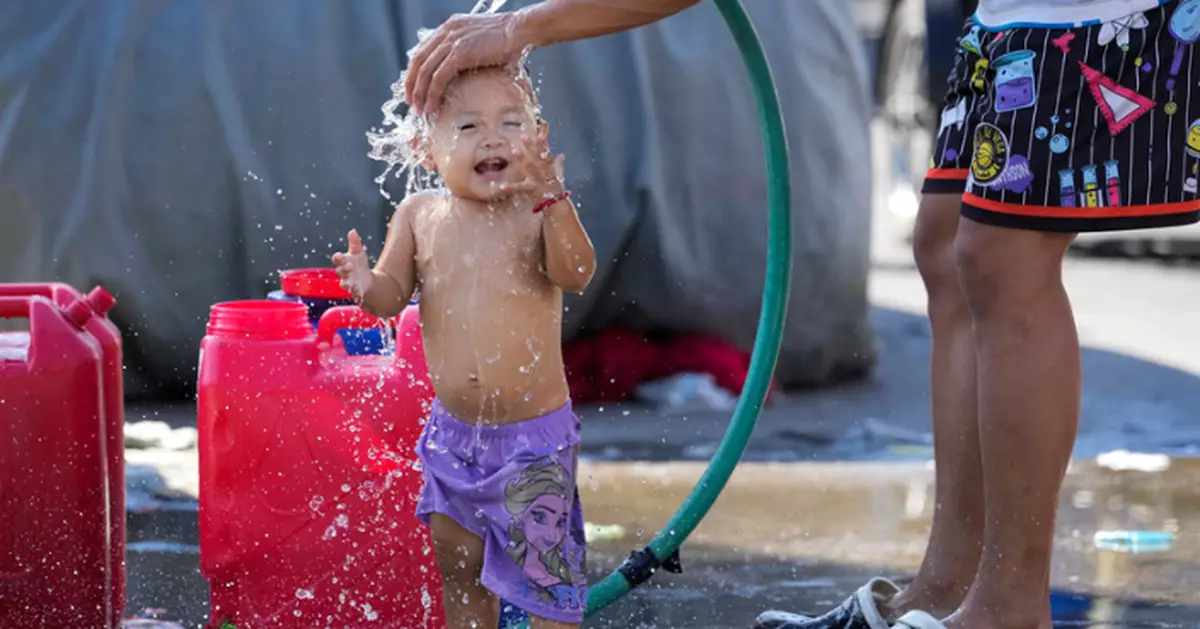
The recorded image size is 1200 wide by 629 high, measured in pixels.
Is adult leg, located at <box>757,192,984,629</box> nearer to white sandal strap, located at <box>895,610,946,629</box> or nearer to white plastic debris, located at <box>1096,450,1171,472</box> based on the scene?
Result: white sandal strap, located at <box>895,610,946,629</box>

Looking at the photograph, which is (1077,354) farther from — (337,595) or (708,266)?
(708,266)

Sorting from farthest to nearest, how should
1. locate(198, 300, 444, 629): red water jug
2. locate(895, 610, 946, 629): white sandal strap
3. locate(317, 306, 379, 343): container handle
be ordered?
locate(317, 306, 379, 343): container handle < locate(198, 300, 444, 629): red water jug < locate(895, 610, 946, 629): white sandal strap

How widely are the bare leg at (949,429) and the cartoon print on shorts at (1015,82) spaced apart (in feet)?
0.99

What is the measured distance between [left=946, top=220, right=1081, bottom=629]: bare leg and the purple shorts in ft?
2.15

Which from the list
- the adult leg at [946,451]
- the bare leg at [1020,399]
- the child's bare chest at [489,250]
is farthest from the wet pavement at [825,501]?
the child's bare chest at [489,250]

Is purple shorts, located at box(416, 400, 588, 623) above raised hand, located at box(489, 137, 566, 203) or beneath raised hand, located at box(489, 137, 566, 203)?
beneath

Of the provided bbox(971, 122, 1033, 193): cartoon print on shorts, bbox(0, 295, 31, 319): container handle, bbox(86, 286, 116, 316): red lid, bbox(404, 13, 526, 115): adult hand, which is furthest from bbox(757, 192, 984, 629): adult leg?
bbox(0, 295, 31, 319): container handle

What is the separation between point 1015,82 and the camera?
2.55m

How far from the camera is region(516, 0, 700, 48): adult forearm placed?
248 centimetres

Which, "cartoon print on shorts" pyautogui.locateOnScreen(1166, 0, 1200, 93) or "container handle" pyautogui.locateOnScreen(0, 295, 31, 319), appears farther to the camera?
"container handle" pyautogui.locateOnScreen(0, 295, 31, 319)

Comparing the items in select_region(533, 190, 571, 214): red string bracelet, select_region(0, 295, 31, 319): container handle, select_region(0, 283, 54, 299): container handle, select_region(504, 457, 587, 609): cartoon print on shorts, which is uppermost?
select_region(533, 190, 571, 214): red string bracelet

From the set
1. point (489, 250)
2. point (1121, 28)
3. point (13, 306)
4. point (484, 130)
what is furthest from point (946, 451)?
point (13, 306)

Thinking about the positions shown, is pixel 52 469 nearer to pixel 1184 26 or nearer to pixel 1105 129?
pixel 1105 129

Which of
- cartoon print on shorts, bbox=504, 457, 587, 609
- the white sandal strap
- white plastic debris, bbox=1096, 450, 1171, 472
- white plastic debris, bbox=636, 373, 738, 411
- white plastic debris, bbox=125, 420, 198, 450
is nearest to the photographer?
cartoon print on shorts, bbox=504, 457, 587, 609
